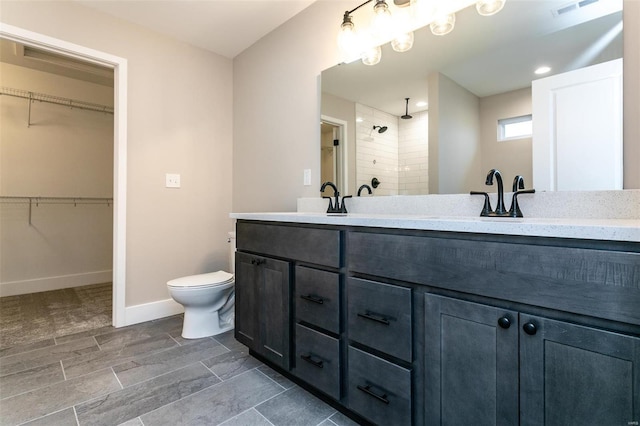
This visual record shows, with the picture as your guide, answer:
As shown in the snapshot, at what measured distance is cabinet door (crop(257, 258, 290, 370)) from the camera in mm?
1515

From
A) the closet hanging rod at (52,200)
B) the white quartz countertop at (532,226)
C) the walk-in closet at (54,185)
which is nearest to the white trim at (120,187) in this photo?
the walk-in closet at (54,185)

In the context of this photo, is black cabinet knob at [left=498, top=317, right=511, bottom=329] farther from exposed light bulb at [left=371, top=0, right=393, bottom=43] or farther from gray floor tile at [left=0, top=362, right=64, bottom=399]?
gray floor tile at [left=0, top=362, right=64, bottom=399]

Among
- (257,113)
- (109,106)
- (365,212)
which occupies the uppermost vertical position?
(109,106)

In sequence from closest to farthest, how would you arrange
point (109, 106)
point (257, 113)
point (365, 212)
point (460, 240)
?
point (460, 240)
point (365, 212)
point (257, 113)
point (109, 106)

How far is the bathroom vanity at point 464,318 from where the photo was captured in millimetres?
704

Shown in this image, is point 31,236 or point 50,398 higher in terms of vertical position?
point 31,236

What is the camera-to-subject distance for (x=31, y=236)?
11.1 feet

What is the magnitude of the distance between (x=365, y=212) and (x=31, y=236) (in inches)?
148

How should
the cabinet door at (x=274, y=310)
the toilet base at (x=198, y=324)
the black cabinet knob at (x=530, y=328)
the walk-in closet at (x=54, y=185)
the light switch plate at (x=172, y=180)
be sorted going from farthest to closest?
the walk-in closet at (x=54, y=185) < the light switch plate at (x=172, y=180) < the toilet base at (x=198, y=324) < the cabinet door at (x=274, y=310) < the black cabinet knob at (x=530, y=328)

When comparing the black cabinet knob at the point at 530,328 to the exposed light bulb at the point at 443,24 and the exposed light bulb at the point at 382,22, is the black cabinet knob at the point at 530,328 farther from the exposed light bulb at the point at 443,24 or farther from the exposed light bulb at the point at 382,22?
the exposed light bulb at the point at 382,22

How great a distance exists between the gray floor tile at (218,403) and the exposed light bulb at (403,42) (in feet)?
6.46

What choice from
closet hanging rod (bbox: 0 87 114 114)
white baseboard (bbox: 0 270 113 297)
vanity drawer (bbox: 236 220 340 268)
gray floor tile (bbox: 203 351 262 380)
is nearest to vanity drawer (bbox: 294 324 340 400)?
vanity drawer (bbox: 236 220 340 268)

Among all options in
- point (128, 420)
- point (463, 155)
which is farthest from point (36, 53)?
point (463, 155)

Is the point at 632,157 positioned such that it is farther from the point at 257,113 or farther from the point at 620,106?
the point at 257,113
